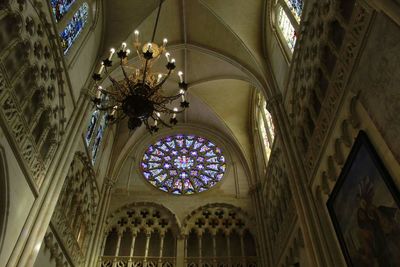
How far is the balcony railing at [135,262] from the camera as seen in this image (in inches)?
471

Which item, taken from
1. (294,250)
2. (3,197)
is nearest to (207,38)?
(294,250)

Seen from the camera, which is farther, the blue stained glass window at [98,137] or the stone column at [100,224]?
the blue stained glass window at [98,137]

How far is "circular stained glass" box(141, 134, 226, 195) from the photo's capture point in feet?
48.4

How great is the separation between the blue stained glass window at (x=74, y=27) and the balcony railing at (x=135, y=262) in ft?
22.8

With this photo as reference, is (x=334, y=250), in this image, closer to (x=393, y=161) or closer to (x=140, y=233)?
(x=393, y=161)

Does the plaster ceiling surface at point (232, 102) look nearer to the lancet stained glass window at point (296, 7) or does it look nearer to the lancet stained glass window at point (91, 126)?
the lancet stained glass window at point (91, 126)

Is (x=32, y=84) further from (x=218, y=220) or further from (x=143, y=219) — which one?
(x=218, y=220)

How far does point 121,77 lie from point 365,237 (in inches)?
397

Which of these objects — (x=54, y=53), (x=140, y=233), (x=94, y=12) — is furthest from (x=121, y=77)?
(x=140, y=233)

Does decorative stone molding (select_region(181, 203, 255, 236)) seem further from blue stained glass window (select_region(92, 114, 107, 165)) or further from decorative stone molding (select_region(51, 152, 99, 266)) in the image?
blue stained glass window (select_region(92, 114, 107, 165))

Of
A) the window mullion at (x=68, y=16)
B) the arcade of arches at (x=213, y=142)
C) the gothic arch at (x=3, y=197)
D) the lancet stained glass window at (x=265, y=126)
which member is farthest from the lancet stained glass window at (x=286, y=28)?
the gothic arch at (x=3, y=197)

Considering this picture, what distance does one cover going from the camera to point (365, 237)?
558cm

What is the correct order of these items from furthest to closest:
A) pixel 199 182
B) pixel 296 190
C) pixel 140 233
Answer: pixel 199 182 < pixel 140 233 < pixel 296 190

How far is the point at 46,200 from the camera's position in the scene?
25.8 ft
